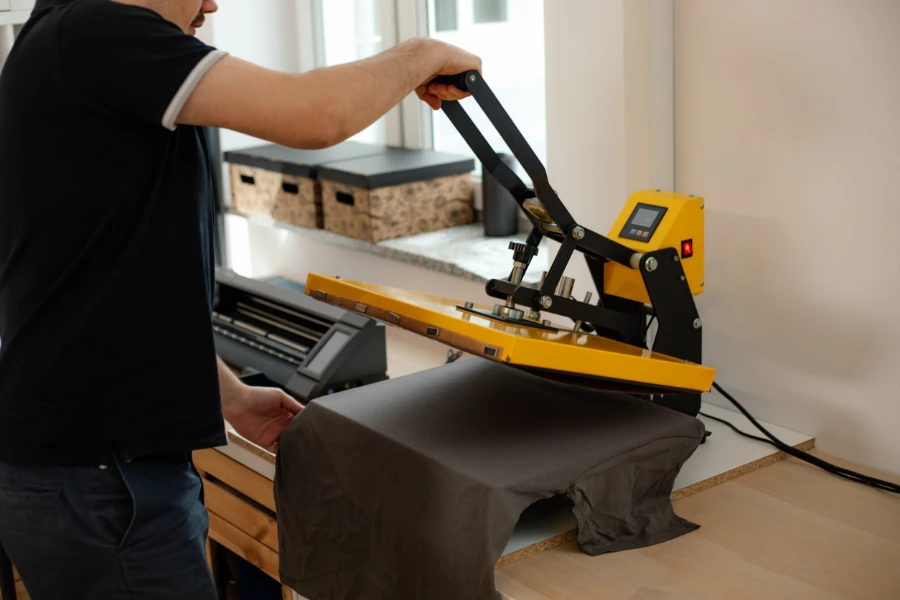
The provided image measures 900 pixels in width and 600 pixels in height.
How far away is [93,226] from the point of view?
1.11 metres

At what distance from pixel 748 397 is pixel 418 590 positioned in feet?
2.47

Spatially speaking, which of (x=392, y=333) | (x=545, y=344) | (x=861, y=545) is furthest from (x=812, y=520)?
(x=392, y=333)

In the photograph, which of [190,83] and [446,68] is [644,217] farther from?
[190,83]

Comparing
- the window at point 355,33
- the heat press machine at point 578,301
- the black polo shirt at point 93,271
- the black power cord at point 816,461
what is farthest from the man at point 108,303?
the window at point 355,33

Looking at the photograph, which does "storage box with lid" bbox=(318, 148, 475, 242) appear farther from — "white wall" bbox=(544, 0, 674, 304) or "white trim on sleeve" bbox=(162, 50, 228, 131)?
"white trim on sleeve" bbox=(162, 50, 228, 131)

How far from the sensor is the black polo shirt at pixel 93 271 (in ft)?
3.57

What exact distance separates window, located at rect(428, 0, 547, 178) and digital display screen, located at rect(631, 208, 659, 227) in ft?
2.81

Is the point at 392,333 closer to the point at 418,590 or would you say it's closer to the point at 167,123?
the point at 418,590

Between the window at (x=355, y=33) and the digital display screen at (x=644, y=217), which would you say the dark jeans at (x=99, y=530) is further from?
the window at (x=355, y=33)

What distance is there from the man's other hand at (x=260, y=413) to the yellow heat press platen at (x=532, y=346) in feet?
0.64

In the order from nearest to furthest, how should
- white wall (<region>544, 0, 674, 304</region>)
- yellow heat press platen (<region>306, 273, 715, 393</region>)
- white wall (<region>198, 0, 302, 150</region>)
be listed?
yellow heat press platen (<region>306, 273, 715, 393</region>)
white wall (<region>544, 0, 674, 304</region>)
white wall (<region>198, 0, 302, 150</region>)

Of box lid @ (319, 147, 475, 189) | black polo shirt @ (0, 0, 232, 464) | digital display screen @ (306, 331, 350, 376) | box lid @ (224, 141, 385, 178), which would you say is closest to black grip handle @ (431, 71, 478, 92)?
black polo shirt @ (0, 0, 232, 464)

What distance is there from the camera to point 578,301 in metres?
1.31

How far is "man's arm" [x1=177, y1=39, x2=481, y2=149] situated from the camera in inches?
39.5
